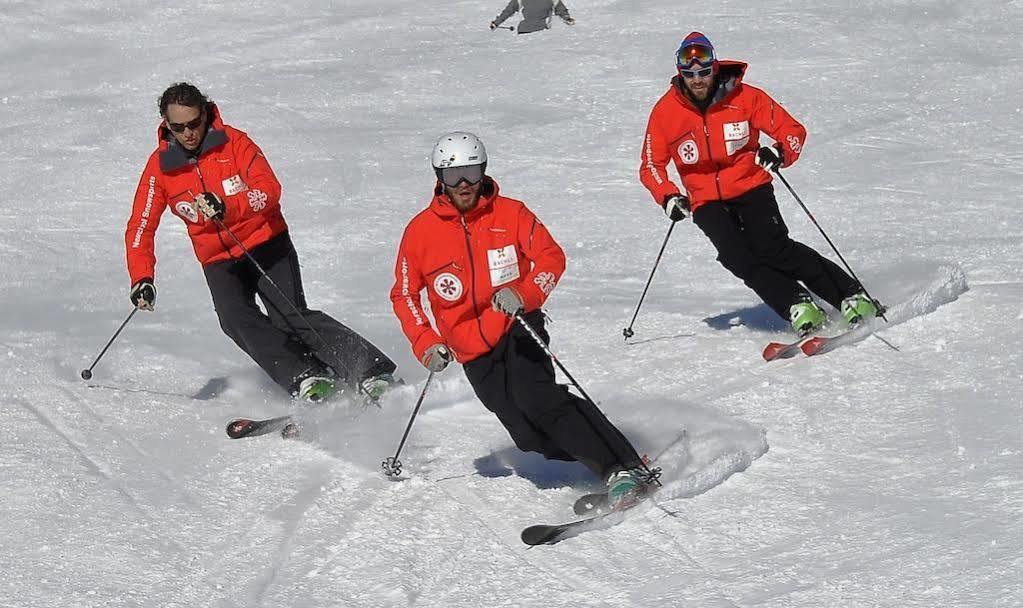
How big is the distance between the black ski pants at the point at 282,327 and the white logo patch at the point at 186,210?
35 centimetres

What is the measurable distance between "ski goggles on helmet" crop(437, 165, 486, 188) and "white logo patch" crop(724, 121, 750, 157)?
243 centimetres

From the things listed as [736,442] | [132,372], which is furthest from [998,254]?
[132,372]

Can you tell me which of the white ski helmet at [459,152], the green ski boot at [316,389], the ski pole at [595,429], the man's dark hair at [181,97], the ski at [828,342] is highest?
the man's dark hair at [181,97]

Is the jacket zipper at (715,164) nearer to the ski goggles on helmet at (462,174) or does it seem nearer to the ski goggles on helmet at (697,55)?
the ski goggles on helmet at (697,55)

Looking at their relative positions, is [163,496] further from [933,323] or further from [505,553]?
[933,323]

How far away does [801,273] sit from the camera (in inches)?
304

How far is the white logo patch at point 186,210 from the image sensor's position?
7.22m

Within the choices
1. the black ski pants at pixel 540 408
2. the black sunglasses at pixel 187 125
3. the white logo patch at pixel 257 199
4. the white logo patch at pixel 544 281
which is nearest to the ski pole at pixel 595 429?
the black ski pants at pixel 540 408

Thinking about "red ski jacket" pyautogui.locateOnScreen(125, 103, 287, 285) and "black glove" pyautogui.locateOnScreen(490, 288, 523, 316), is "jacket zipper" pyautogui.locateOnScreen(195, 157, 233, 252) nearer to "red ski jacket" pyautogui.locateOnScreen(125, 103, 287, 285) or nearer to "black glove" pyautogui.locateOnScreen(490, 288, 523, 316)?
"red ski jacket" pyautogui.locateOnScreen(125, 103, 287, 285)

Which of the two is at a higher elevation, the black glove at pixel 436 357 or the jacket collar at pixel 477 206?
the jacket collar at pixel 477 206

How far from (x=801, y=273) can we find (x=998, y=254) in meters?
2.03

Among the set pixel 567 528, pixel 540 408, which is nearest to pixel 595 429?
pixel 540 408

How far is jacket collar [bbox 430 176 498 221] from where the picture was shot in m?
5.70

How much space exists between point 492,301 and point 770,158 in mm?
2494
